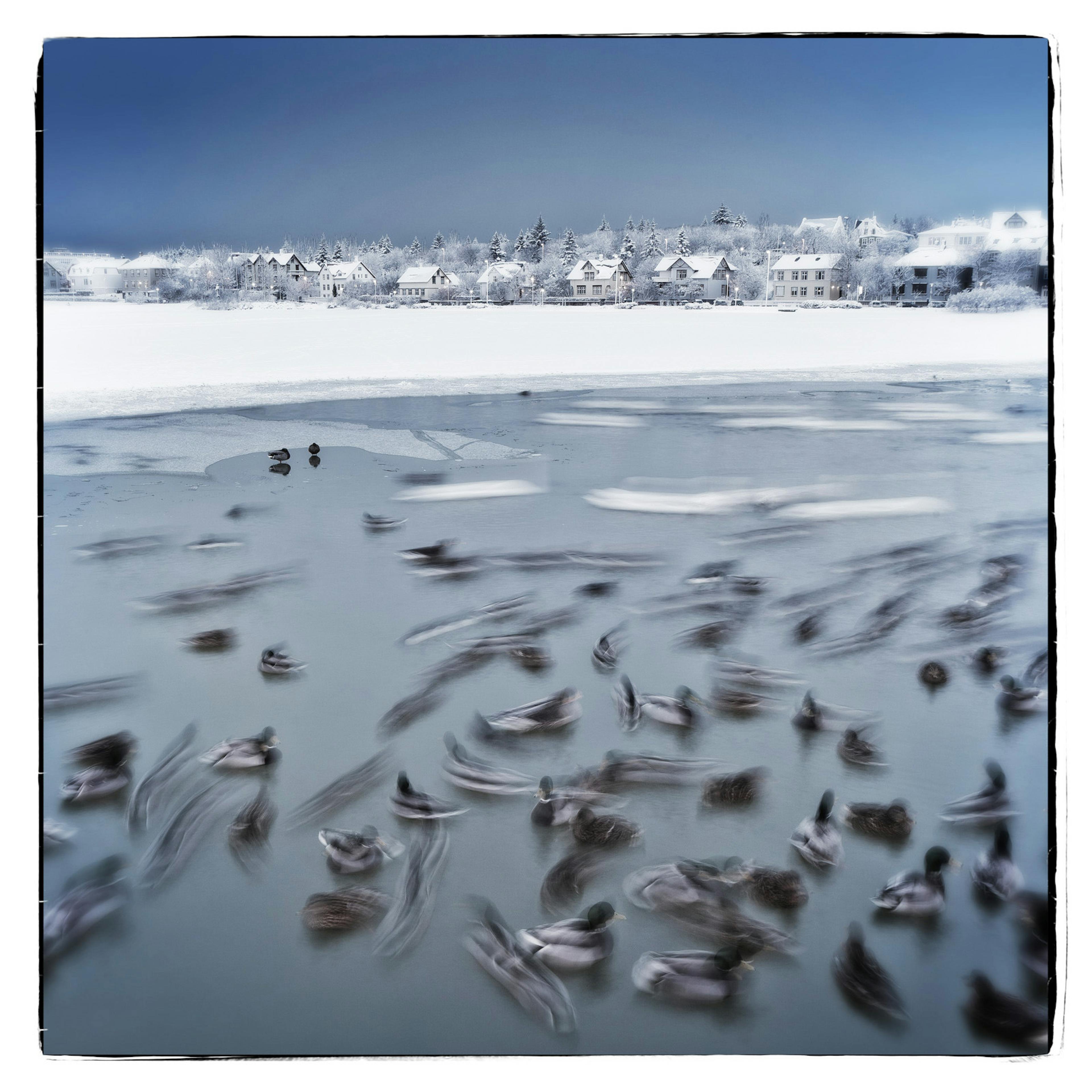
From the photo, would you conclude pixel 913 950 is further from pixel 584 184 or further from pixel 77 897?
pixel 584 184

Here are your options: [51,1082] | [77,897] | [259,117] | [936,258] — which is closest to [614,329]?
[936,258]

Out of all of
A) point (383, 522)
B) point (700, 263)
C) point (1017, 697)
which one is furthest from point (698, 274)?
point (1017, 697)

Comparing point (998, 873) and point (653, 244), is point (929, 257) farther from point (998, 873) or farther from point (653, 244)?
point (998, 873)

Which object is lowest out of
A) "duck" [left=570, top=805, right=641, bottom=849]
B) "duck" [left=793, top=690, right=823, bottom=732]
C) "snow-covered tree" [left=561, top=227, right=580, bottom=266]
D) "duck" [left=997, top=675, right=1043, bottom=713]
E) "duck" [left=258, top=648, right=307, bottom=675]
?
"duck" [left=570, top=805, right=641, bottom=849]

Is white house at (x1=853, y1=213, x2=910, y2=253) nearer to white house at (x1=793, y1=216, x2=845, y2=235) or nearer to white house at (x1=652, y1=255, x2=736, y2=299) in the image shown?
white house at (x1=793, y1=216, x2=845, y2=235)

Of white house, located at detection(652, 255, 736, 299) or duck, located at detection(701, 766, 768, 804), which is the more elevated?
white house, located at detection(652, 255, 736, 299)

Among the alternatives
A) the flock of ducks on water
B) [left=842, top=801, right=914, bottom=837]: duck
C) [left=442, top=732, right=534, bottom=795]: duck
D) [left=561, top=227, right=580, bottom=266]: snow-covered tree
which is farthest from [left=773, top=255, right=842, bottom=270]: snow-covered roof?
[left=442, top=732, right=534, bottom=795]: duck
